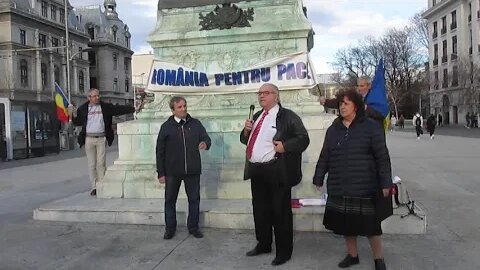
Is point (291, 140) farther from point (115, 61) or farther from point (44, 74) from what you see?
point (115, 61)

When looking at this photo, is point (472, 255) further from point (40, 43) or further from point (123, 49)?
point (123, 49)

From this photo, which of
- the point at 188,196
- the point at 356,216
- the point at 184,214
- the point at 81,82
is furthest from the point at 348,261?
the point at 81,82

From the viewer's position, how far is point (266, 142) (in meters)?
5.26

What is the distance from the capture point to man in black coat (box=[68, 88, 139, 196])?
8.41 m

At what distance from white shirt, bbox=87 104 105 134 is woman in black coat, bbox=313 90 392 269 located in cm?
466

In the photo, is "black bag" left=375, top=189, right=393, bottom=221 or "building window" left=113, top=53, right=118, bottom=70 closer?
"black bag" left=375, top=189, right=393, bottom=221

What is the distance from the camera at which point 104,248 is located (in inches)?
233

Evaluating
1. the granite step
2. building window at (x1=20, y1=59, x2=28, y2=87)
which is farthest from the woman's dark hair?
building window at (x1=20, y1=59, x2=28, y2=87)

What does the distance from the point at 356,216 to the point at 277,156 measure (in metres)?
1.00

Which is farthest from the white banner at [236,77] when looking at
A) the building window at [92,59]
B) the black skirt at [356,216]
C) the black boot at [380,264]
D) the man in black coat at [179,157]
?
the building window at [92,59]

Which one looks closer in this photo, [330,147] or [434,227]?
[330,147]

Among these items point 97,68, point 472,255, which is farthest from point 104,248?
point 97,68

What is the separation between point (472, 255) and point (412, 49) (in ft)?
261

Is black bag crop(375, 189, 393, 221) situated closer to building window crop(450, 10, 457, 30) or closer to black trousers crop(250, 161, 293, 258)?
black trousers crop(250, 161, 293, 258)
